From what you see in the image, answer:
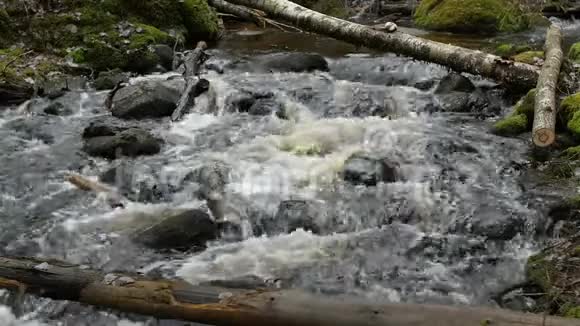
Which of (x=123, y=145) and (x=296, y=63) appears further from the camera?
(x=296, y=63)

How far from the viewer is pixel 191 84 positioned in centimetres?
996

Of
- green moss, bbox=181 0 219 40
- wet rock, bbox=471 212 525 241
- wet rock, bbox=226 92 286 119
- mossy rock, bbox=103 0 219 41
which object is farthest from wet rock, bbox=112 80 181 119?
wet rock, bbox=471 212 525 241

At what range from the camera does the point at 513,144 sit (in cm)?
807

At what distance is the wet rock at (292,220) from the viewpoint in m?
6.37

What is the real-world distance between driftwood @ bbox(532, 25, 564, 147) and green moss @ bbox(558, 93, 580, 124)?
0.15 m

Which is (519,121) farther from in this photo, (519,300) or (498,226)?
(519,300)

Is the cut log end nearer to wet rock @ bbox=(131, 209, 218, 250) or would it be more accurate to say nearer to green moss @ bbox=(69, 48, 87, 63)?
wet rock @ bbox=(131, 209, 218, 250)

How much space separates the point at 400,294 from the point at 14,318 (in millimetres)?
3224

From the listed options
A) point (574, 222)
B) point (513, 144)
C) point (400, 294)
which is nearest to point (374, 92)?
point (513, 144)

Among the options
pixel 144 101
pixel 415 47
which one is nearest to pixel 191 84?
pixel 144 101

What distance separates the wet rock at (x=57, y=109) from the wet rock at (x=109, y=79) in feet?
3.16

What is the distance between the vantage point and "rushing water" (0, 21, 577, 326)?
216 inches

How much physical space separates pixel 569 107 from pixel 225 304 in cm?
618

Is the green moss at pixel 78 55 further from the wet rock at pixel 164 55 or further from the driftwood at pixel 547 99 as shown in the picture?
the driftwood at pixel 547 99
